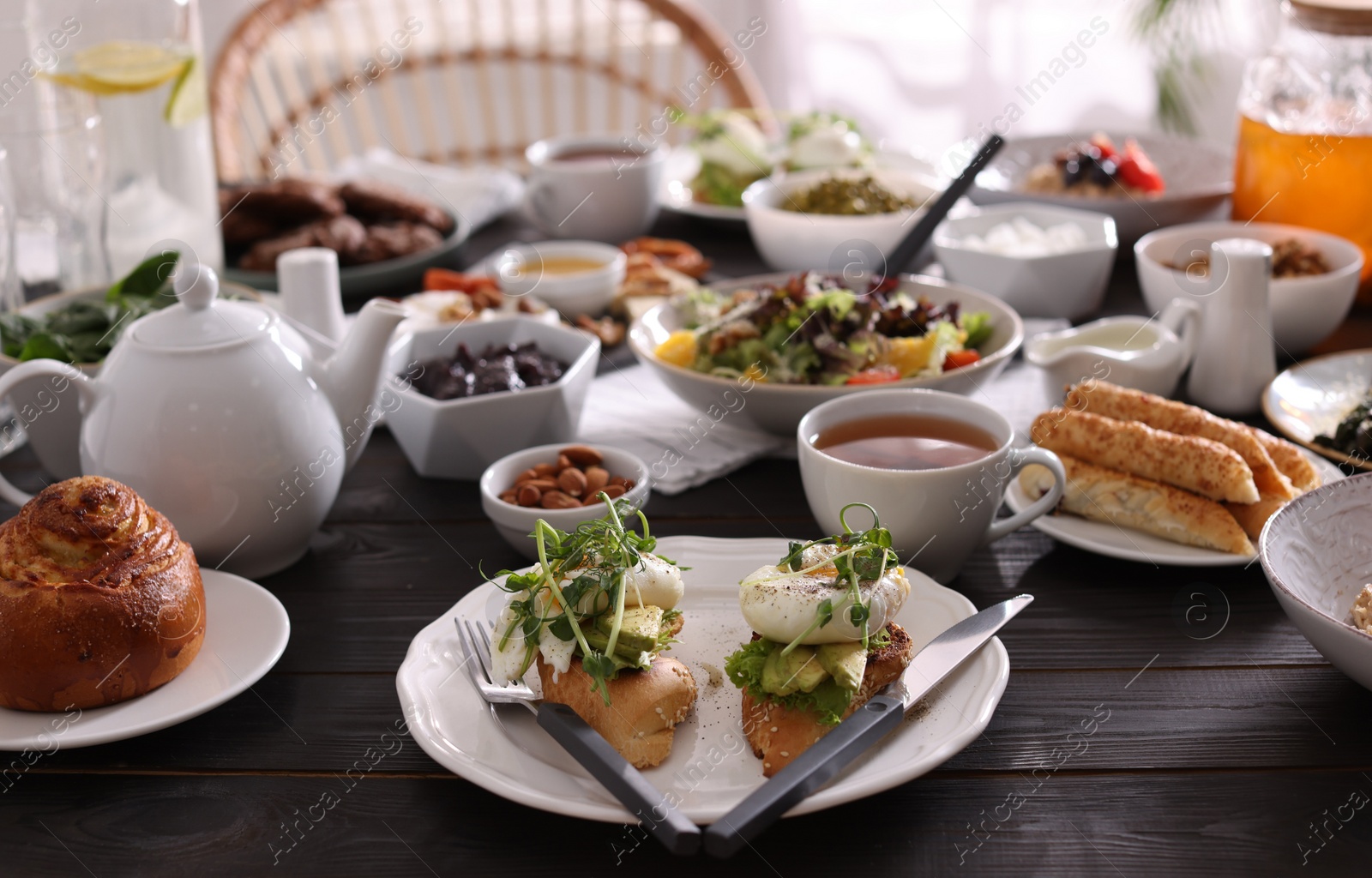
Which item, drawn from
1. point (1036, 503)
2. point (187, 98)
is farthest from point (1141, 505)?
point (187, 98)

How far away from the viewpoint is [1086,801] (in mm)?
940

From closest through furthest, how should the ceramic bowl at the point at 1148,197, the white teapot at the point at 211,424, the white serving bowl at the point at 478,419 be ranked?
1. the white teapot at the point at 211,424
2. the white serving bowl at the point at 478,419
3. the ceramic bowl at the point at 1148,197

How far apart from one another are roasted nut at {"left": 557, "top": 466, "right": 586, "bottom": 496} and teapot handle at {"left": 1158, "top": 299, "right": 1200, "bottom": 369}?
36.1 inches

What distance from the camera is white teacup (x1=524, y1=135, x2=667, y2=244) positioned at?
91.7 inches

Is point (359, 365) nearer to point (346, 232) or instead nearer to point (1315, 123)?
point (346, 232)

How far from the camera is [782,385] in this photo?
1.52 m

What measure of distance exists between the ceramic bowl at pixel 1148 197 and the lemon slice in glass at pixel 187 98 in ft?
4.84

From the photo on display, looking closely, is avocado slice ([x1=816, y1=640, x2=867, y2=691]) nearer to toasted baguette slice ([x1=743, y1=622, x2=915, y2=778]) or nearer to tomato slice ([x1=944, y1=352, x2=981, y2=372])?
toasted baguette slice ([x1=743, y1=622, x2=915, y2=778])

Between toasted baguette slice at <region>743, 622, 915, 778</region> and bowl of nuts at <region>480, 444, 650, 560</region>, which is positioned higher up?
toasted baguette slice at <region>743, 622, 915, 778</region>

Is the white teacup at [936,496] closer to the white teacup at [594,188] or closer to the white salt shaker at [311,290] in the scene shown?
the white salt shaker at [311,290]

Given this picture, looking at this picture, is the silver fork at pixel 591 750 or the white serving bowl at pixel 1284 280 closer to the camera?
the silver fork at pixel 591 750

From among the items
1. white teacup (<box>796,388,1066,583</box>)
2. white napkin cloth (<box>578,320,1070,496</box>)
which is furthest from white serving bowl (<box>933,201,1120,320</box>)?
white teacup (<box>796,388,1066,583</box>)

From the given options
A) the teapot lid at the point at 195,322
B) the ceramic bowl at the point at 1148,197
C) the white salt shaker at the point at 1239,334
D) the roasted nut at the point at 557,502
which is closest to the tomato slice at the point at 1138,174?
the ceramic bowl at the point at 1148,197

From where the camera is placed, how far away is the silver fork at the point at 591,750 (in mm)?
819
